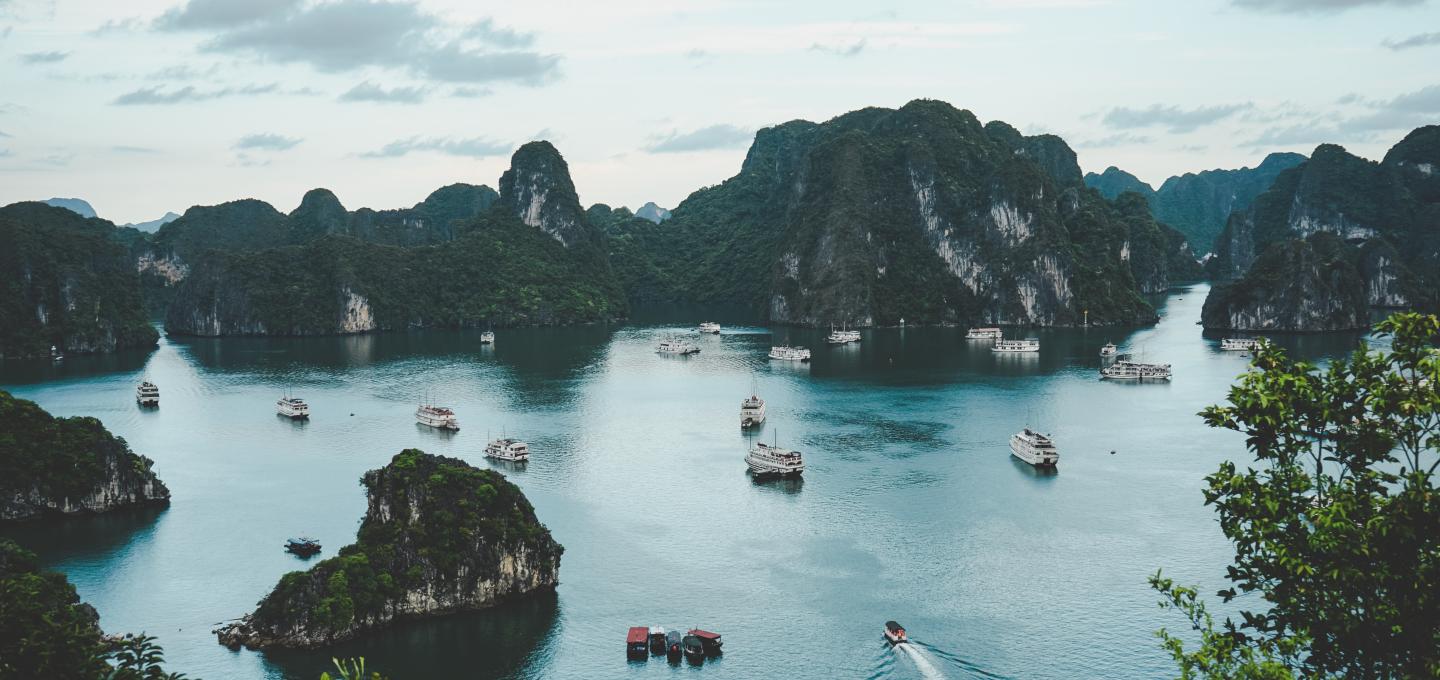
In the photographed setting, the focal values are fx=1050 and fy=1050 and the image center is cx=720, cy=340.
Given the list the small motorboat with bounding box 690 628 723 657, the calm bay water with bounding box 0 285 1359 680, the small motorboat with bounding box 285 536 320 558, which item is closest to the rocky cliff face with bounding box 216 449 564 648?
the calm bay water with bounding box 0 285 1359 680

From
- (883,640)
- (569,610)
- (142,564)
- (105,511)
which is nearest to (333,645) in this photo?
(569,610)

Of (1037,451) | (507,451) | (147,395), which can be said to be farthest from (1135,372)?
(147,395)

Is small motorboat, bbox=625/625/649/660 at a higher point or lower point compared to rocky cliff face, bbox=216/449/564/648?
lower

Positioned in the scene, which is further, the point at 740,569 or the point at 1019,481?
the point at 1019,481

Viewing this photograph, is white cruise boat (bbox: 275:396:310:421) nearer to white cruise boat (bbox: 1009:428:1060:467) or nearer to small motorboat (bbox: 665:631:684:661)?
white cruise boat (bbox: 1009:428:1060:467)

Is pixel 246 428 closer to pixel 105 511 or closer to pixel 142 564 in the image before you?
pixel 105 511

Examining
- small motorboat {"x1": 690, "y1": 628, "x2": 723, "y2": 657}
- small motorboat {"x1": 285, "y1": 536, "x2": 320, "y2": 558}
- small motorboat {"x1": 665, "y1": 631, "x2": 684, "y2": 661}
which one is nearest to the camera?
small motorboat {"x1": 665, "y1": 631, "x2": 684, "y2": 661}
